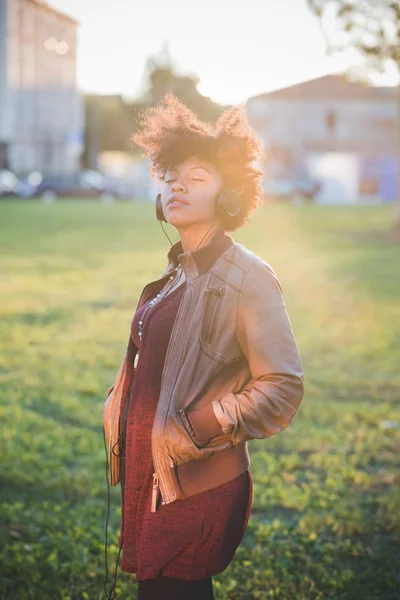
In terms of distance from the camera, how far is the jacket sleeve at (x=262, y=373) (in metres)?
2.57

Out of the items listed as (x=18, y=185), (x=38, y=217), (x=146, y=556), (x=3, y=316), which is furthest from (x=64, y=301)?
(x=18, y=185)

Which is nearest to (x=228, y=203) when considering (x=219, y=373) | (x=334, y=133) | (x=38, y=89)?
(x=219, y=373)

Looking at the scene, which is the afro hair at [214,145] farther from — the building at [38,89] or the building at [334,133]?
the building at [334,133]

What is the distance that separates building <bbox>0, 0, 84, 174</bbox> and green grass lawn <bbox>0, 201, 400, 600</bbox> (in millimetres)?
3595

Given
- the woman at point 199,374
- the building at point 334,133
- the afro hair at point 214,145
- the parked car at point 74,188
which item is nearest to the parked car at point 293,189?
the parked car at point 74,188

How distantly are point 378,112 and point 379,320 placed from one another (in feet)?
198

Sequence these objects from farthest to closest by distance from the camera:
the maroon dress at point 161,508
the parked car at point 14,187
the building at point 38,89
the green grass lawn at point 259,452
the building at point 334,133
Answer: the building at point 334,133, the parked car at point 14,187, the building at point 38,89, the green grass lawn at point 259,452, the maroon dress at point 161,508

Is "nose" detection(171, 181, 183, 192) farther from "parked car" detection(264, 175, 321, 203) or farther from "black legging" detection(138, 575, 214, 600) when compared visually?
"parked car" detection(264, 175, 321, 203)

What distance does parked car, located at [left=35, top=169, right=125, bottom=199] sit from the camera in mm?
48125

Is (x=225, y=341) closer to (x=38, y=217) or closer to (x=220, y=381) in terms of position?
(x=220, y=381)

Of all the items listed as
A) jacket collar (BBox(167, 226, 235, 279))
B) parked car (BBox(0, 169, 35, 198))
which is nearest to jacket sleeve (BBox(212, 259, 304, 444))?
jacket collar (BBox(167, 226, 235, 279))

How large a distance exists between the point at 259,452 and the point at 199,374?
4.38 meters

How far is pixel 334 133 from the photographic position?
230 ft

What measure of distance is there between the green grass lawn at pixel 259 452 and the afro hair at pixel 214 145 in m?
2.39
